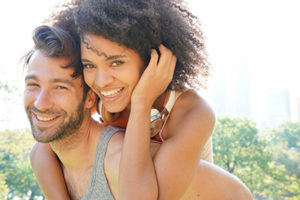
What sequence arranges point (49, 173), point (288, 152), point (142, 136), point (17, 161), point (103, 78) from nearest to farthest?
point (142, 136), point (103, 78), point (49, 173), point (17, 161), point (288, 152)

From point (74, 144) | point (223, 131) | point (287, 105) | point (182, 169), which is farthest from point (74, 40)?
point (287, 105)

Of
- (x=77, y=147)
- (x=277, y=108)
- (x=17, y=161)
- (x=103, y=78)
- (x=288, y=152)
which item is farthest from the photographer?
(x=277, y=108)

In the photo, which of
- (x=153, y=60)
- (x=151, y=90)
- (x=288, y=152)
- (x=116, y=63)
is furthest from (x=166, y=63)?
(x=288, y=152)

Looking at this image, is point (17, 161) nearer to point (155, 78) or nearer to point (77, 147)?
point (77, 147)

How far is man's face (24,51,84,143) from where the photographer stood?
81.1 inches

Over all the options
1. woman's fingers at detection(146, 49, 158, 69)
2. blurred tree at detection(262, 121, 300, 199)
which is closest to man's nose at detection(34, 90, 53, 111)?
woman's fingers at detection(146, 49, 158, 69)

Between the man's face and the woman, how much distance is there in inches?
6.0

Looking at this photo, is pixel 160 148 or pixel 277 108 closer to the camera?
pixel 160 148

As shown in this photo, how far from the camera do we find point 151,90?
202cm

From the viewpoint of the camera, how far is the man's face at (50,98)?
2.06m

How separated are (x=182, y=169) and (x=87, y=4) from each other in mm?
1070

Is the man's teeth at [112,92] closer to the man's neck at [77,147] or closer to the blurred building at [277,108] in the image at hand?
the man's neck at [77,147]

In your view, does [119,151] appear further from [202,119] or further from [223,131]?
[223,131]

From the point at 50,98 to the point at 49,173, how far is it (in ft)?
1.91
